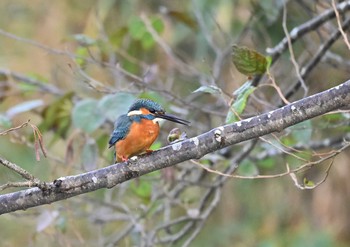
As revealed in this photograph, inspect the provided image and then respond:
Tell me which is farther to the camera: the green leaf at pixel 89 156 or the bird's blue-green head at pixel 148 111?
the green leaf at pixel 89 156

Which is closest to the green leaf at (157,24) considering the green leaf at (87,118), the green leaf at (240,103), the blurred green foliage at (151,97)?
the blurred green foliage at (151,97)

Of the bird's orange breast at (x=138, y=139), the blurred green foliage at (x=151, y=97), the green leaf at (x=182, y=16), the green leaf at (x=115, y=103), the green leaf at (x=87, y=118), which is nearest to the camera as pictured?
the bird's orange breast at (x=138, y=139)

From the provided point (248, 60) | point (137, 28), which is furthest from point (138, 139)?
point (137, 28)

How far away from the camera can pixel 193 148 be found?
2.25 m

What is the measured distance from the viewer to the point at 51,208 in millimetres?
4066

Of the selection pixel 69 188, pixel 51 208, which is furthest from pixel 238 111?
pixel 51 208

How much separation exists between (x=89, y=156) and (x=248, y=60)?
102 cm

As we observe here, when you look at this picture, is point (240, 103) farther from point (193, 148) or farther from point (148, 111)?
point (193, 148)

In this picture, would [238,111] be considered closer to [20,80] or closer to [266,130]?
[266,130]

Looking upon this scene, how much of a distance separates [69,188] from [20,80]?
2.09 m

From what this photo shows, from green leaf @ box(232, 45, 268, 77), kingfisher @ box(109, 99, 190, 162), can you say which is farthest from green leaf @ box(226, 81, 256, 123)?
kingfisher @ box(109, 99, 190, 162)

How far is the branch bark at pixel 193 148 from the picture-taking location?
216 centimetres

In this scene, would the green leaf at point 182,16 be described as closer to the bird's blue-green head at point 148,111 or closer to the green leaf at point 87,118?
the green leaf at point 87,118

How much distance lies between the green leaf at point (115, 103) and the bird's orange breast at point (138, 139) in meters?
0.65
